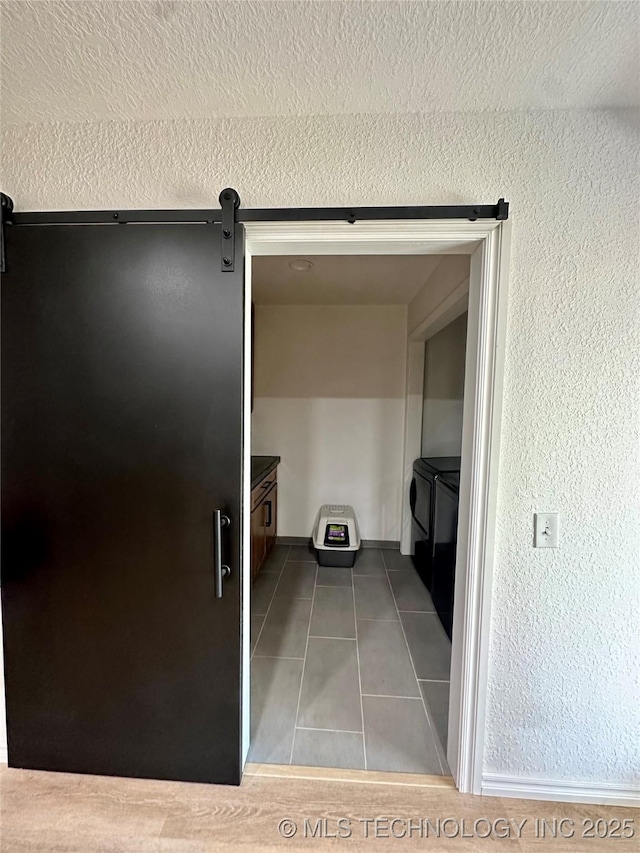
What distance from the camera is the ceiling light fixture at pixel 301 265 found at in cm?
228

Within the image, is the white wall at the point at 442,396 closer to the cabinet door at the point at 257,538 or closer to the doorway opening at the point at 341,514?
the doorway opening at the point at 341,514

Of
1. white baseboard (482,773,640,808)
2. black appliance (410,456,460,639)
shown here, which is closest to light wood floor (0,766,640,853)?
white baseboard (482,773,640,808)

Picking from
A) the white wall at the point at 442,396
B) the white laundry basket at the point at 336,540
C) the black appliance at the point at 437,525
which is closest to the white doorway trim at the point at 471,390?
the black appliance at the point at 437,525

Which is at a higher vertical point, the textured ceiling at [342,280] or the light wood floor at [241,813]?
the textured ceiling at [342,280]

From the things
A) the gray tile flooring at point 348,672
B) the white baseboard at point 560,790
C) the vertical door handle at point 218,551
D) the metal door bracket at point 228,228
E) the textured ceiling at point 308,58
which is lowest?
the gray tile flooring at point 348,672

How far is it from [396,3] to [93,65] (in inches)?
34.7

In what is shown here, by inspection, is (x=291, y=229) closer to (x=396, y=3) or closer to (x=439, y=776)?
(x=396, y=3)

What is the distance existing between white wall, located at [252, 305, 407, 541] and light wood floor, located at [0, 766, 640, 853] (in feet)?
7.28

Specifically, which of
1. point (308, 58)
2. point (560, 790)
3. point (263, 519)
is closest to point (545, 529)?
point (560, 790)

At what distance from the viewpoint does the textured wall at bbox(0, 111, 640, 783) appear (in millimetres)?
1126

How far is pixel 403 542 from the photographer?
3.34 metres

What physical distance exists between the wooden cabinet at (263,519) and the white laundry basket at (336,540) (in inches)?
17.5

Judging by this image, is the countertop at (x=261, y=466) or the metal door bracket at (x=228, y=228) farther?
the countertop at (x=261, y=466)

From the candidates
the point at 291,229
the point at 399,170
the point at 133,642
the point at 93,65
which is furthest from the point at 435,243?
the point at 133,642
